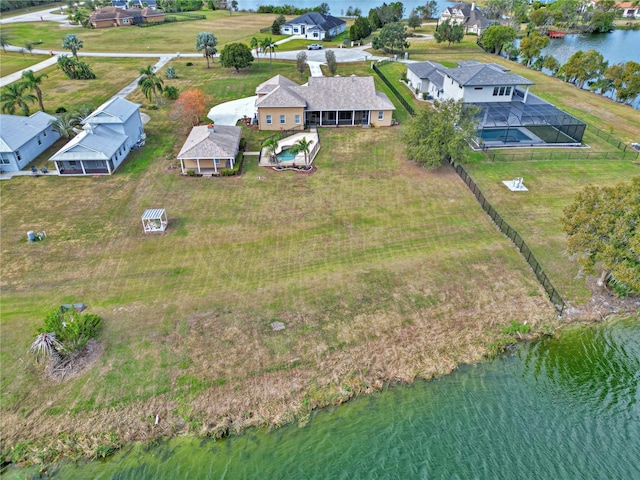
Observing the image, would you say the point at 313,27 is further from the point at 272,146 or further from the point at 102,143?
the point at 102,143

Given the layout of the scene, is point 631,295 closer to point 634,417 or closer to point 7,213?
point 634,417

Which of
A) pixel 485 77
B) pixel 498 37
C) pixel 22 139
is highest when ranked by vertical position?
pixel 498 37

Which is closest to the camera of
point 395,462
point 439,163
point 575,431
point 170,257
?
point 395,462

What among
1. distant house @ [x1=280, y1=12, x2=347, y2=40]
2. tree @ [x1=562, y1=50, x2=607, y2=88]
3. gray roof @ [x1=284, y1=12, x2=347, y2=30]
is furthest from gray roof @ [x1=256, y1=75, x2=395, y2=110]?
gray roof @ [x1=284, y1=12, x2=347, y2=30]

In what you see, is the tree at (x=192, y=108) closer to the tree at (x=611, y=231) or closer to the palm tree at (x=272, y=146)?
the palm tree at (x=272, y=146)

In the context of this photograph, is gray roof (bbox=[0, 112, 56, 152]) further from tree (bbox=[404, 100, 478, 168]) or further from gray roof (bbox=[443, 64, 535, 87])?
gray roof (bbox=[443, 64, 535, 87])

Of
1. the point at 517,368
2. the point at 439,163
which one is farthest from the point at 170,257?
the point at 439,163

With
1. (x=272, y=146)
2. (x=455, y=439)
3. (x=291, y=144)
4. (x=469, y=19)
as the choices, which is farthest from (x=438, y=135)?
(x=469, y=19)

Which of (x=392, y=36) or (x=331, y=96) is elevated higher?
(x=392, y=36)
